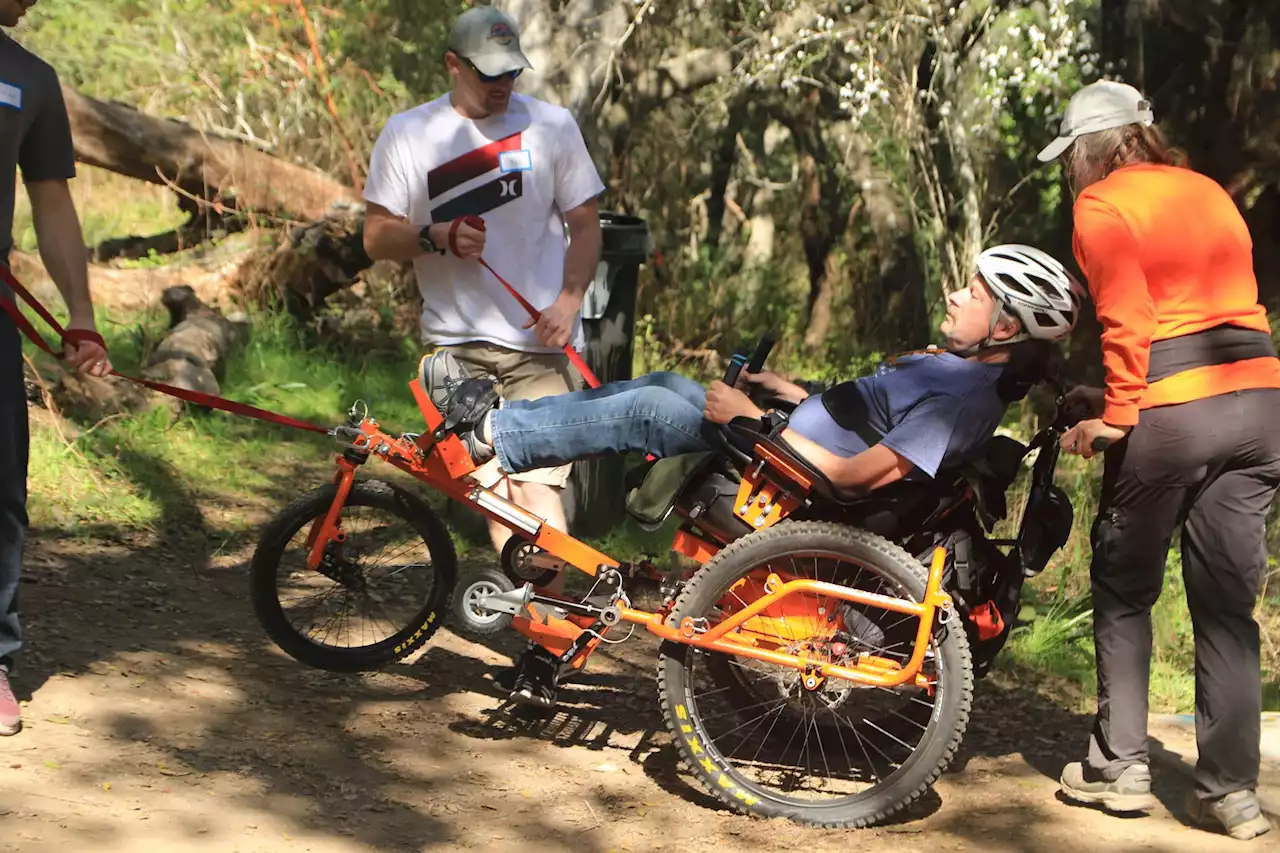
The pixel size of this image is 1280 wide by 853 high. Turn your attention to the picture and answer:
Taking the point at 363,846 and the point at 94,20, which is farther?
the point at 94,20

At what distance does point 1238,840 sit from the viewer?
4.00 meters

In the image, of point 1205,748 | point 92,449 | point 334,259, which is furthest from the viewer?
point 334,259

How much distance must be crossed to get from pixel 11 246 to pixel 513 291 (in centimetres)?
154

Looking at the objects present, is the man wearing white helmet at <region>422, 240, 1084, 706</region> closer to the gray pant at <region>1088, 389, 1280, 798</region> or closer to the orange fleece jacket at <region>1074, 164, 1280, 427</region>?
the orange fleece jacket at <region>1074, 164, 1280, 427</region>

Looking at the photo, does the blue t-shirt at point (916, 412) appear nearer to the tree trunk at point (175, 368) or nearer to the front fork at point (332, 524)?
the front fork at point (332, 524)

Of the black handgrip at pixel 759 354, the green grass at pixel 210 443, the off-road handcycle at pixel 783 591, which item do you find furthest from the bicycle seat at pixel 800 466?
the green grass at pixel 210 443

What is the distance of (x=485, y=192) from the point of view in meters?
5.02

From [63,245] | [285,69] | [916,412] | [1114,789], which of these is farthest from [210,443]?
[285,69]

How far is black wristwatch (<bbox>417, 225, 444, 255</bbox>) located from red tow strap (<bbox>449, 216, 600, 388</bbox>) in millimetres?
50

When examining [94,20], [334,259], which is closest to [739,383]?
[334,259]

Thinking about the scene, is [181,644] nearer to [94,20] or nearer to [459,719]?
[459,719]

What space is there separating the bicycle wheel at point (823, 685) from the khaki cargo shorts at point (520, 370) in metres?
1.08

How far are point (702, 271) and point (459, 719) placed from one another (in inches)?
285

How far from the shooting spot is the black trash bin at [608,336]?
662 centimetres
